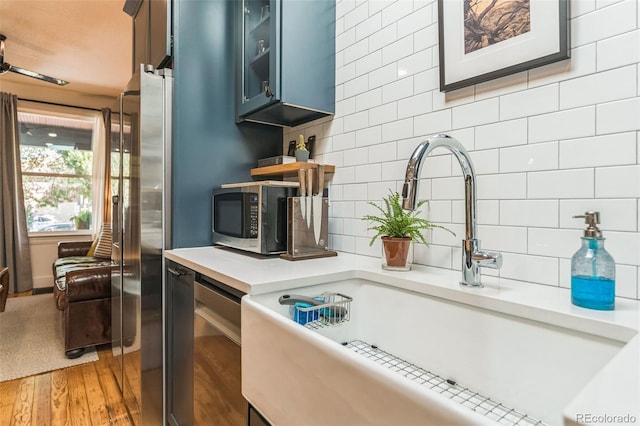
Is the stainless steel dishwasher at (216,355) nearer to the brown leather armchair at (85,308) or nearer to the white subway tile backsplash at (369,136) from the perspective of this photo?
the white subway tile backsplash at (369,136)

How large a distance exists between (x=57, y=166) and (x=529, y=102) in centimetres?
545

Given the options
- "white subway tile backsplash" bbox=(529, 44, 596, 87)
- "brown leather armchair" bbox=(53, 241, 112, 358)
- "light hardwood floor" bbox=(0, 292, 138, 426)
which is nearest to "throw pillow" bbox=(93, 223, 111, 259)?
"brown leather armchair" bbox=(53, 241, 112, 358)

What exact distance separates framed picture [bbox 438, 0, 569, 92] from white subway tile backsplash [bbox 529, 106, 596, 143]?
0.14 m

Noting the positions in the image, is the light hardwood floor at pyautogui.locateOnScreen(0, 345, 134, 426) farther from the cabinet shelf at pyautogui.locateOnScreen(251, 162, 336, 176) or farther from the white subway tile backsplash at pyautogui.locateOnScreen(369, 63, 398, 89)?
the white subway tile backsplash at pyautogui.locateOnScreen(369, 63, 398, 89)

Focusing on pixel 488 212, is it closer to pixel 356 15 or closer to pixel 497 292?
pixel 497 292

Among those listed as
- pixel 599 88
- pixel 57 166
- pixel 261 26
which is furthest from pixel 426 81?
pixel 57 166

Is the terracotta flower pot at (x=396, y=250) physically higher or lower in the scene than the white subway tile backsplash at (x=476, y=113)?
lower

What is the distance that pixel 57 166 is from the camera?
4.62 m

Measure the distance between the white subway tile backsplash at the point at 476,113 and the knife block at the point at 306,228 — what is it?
2.01ft

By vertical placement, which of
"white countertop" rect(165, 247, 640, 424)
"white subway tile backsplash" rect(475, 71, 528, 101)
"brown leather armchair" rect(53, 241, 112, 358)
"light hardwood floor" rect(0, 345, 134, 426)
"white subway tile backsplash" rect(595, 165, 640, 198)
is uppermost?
"white subway tile backsplash" rect(475, 71, 528, 101)

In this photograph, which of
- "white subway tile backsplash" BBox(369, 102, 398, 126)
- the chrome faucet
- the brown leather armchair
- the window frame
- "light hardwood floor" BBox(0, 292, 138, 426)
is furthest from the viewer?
the window frame

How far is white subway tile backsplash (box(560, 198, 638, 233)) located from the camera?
2.60 feet

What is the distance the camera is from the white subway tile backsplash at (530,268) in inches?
36.3

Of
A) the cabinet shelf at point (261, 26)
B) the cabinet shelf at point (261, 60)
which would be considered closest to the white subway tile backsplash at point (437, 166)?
the cabinet shelf at point (261, 60)
